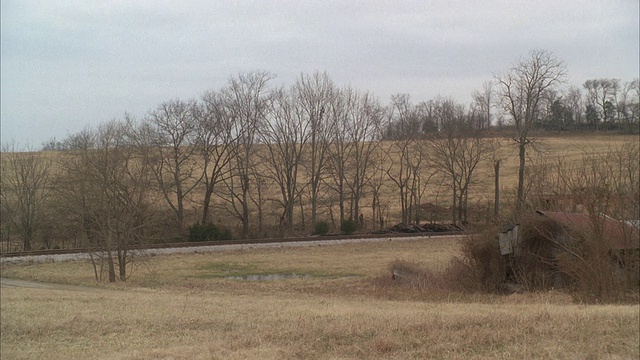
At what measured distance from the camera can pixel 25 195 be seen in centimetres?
4203

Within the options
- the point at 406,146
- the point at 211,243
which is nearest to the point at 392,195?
the point at 406,146

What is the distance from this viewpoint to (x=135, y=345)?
841 cm

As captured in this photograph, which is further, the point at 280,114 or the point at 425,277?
the point at 280,114

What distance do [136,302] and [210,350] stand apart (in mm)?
7513

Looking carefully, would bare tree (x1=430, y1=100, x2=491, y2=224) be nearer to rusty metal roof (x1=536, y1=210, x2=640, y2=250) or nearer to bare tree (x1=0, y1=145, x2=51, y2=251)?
bare tree (x1=0, y1=145, x2=51, y2=251)

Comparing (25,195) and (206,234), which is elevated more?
(25,195)

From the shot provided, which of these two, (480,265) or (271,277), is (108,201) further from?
(480,265)

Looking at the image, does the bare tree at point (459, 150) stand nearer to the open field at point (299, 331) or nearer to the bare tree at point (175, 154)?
the bare tree at point (175, 154)

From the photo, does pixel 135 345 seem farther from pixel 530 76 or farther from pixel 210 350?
pixel 530 76

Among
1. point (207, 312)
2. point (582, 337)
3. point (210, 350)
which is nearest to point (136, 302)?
point (207, 312)

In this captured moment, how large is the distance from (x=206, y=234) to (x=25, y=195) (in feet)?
49.5

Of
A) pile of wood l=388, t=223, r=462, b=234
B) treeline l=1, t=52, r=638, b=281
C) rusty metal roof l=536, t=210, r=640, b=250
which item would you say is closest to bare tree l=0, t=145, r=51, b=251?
treeline l=1, t=52, r=638, b=281

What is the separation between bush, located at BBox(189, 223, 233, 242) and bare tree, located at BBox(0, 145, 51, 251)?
495 inches

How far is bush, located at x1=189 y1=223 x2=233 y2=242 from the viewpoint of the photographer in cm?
4969
